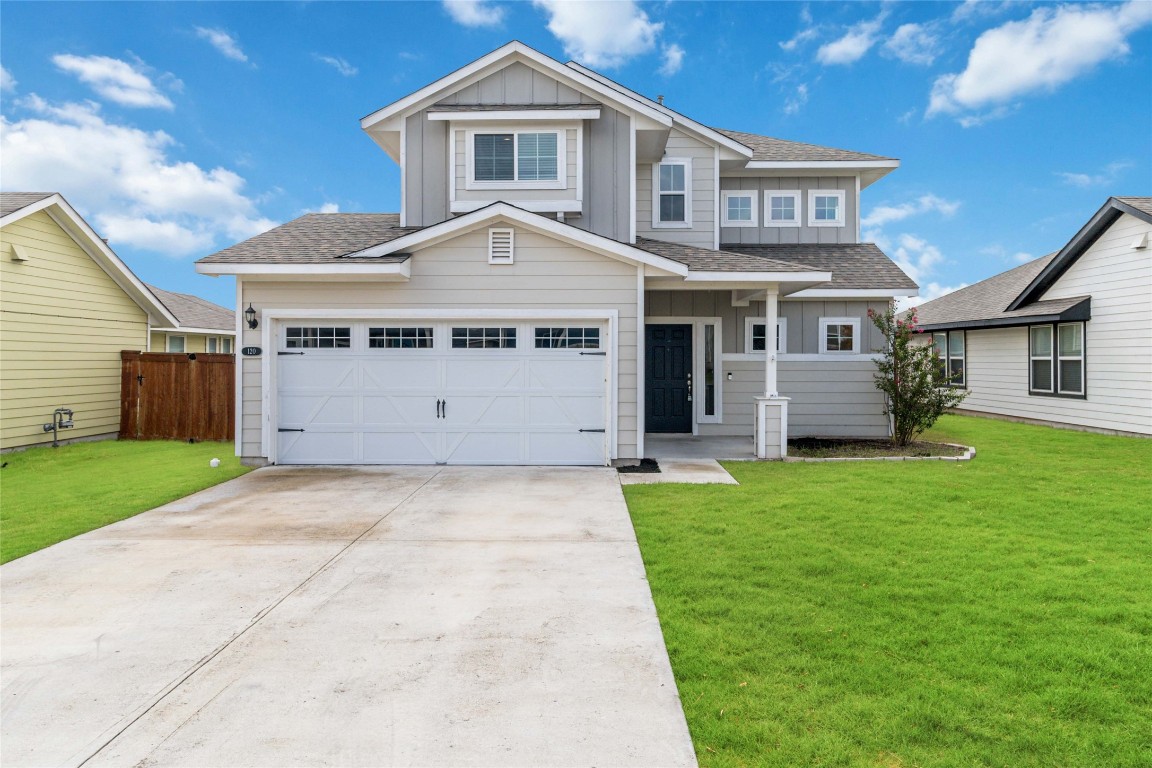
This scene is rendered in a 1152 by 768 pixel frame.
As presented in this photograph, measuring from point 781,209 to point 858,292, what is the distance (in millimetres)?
2770

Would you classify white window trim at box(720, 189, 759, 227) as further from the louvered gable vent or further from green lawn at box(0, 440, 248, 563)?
green lawn at box(0, 440, 248, 563)

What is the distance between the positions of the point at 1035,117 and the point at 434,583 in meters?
21.2

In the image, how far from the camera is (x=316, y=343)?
9.98 meters

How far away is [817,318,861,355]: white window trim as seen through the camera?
12977 mm

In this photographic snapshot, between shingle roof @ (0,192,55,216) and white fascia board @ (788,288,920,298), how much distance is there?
1463 cm

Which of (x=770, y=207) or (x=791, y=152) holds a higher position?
(x=791, y=152)

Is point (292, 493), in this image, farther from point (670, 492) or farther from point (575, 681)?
point (575, 681)

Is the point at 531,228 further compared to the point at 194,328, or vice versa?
the point at 194,328

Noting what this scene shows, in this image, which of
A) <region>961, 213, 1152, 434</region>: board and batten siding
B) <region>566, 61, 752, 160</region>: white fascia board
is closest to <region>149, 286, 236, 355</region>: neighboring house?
<region>566, 61, 752, 160</region>: white fascia board

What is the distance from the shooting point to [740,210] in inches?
553

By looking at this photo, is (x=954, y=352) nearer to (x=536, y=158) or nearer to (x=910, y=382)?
(x=910, y=382)

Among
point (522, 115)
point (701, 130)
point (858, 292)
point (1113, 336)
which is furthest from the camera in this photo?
point (1113, 336)

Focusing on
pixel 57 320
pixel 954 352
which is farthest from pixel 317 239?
pixel 954 352

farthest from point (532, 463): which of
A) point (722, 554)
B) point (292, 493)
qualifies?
point (722, 554)
